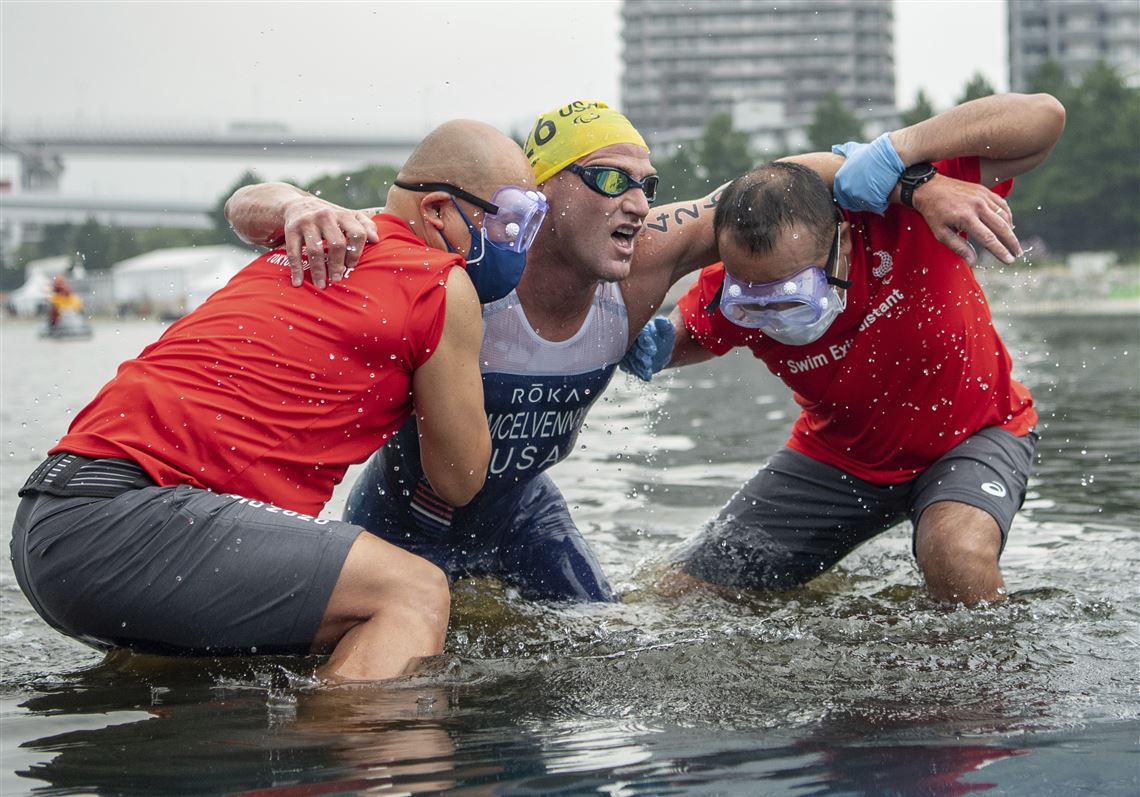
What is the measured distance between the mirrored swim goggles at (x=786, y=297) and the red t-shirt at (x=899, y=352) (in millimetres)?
253

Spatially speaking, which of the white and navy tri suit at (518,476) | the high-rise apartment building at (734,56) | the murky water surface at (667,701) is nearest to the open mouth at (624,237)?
the white and navy tri suit at (518,476)

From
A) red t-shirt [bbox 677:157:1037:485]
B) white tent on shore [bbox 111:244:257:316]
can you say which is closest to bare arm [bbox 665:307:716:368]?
red t-shirt [bbox 677:157:1037:485]

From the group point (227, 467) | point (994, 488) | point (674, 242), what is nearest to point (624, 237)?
point (674, 242)

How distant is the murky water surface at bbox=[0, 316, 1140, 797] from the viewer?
9.05ft

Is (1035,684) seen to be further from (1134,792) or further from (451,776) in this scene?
(451,776)

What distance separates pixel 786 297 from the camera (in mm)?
4539

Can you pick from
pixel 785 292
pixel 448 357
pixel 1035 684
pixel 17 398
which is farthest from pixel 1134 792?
pixel 17 398

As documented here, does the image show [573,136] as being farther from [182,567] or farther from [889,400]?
[182,567]

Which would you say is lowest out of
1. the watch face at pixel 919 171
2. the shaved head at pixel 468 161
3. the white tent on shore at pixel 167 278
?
the white tent on shore at pixel 167 278

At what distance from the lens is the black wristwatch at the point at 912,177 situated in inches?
178

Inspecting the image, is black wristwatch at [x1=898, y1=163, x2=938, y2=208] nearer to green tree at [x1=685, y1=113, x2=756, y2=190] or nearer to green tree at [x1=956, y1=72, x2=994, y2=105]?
green tree at [x1=956, y1=72, x2=994, y2=105]

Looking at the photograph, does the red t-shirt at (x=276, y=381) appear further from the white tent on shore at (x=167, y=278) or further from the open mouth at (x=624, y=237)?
the white tent on shore at (x=167, y=278)

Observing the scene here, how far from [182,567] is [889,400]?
2781 millimetres

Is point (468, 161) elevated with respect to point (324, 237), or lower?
elevated
